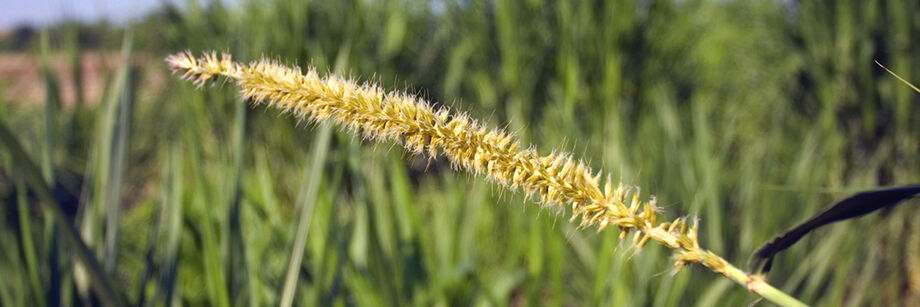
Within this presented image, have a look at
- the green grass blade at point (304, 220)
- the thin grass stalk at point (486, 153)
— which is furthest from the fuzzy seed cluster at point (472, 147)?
the green grass blade at point (304, 220)

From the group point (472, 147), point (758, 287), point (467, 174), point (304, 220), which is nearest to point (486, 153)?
point (472, 147)

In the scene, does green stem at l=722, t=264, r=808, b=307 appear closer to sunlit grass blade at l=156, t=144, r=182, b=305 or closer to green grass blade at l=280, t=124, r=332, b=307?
green grass blade at l=280, t=124, r=332, b=307

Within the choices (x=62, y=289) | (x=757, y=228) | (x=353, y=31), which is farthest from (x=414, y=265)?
(x=353, y=31)

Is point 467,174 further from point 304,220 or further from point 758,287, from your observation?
point 758,287

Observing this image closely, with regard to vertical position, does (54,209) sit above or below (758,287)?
above

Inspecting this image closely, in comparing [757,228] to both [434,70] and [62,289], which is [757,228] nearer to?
[62,289]

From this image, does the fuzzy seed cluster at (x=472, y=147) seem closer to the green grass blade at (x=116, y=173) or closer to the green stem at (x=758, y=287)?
the green stem at (x=758, y=287)
